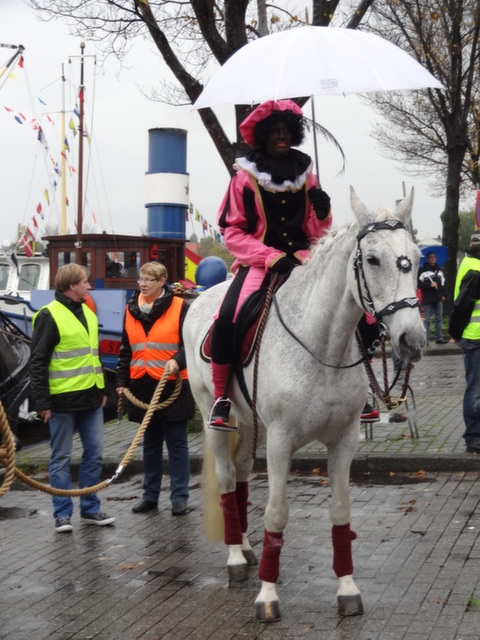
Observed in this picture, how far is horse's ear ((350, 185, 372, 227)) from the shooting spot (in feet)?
16.6

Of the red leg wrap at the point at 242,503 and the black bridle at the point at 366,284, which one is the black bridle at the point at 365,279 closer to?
the black bridle at the point at 366,284

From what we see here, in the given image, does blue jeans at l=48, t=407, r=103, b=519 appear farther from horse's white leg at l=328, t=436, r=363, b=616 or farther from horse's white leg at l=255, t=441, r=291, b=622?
horse's white leg at l=328, t=436, r=363, b=616

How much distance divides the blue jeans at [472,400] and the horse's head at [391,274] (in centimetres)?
513

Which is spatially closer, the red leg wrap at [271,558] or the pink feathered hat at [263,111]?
the red leg wrap at [271,558]

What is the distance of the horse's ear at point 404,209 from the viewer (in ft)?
16.5

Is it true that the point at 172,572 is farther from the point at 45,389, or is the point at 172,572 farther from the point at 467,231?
the point at 467,231

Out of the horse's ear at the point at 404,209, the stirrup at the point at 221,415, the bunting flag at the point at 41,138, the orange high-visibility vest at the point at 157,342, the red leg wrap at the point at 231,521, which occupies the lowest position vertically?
the red leg wrap at the point at 231,521

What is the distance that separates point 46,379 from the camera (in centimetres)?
779

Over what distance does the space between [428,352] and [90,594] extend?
57.7 feet

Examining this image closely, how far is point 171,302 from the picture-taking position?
28.0ft

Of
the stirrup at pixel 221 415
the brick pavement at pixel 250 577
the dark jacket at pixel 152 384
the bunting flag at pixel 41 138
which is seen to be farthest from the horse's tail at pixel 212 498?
the bunting flag at pixel 41 138

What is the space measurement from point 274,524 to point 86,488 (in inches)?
88.1

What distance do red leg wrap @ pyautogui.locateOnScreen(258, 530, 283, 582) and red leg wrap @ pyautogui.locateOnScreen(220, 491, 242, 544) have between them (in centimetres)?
81

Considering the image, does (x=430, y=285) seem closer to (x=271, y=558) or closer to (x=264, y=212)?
(x=264, y=212)
